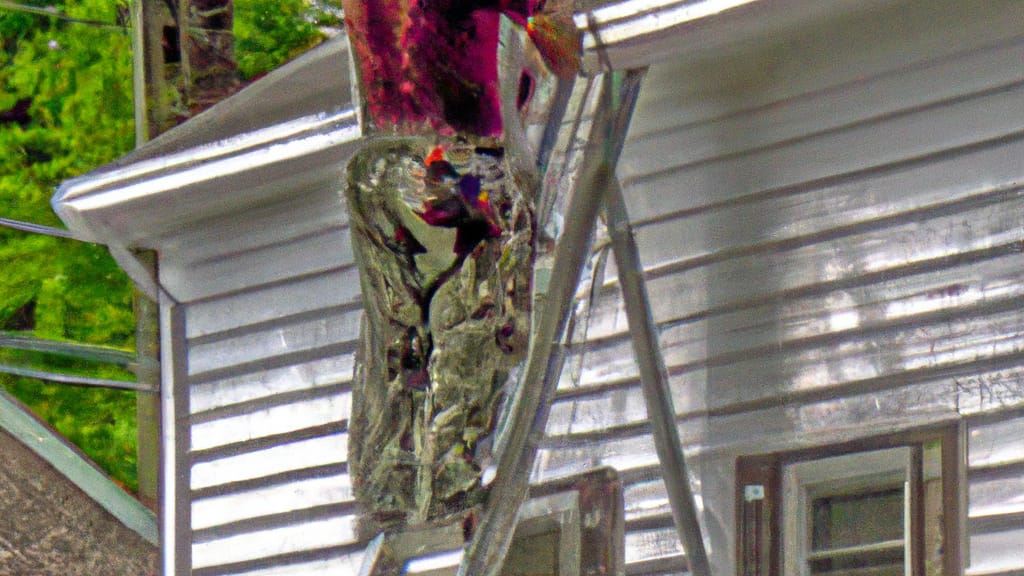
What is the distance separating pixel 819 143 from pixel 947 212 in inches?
7.9

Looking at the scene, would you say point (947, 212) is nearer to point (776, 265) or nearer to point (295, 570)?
point (776, 265)

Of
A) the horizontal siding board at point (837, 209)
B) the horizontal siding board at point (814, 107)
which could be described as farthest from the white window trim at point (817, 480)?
the horizontal siding board at point (814, 107)

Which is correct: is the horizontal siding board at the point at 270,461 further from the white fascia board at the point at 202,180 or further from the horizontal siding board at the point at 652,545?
the horizontal siding board at the point at 652,545

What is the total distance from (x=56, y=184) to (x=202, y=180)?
10.1 feet

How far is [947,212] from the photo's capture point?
1711mm

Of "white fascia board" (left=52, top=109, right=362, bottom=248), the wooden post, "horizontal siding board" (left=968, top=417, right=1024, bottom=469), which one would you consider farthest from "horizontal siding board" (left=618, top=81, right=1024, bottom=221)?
the wooden post

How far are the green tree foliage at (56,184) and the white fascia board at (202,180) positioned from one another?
6.70 ft

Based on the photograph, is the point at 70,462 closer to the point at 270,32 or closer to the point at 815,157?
the point at 270,32

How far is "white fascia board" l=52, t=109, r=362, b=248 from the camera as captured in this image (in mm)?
2699

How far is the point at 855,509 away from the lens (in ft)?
5.62

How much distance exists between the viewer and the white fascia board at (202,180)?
8.86ft

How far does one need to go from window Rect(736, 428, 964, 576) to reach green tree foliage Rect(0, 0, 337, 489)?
138 inches

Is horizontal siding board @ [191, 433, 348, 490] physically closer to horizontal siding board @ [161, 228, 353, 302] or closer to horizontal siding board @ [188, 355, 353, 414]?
horizontal siding board @ [188, 355, 353, 414]

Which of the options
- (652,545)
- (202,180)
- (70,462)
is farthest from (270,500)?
(70,462)
